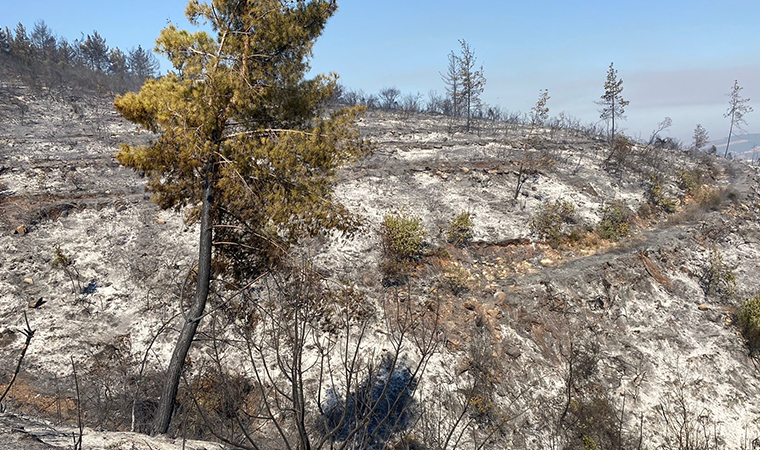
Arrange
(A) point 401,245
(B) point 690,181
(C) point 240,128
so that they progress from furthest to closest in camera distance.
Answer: (B) point 690,181, (A) point 401,245, (C) point 240,128

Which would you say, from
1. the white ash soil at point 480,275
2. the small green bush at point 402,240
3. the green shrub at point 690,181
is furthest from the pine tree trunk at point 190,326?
the green shrub at point 690,181

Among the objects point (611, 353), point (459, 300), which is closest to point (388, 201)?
point (459, 300)

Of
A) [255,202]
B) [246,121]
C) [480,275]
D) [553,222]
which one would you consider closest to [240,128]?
[246,121]

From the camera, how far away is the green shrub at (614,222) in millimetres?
13859

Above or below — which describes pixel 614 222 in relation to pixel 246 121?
below

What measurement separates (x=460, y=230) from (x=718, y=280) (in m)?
8.76

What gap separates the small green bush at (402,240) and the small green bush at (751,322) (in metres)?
9.27

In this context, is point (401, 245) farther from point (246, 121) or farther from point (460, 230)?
point (246, 121)

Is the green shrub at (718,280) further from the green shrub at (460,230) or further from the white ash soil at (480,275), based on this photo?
the green shrub at (460,230)

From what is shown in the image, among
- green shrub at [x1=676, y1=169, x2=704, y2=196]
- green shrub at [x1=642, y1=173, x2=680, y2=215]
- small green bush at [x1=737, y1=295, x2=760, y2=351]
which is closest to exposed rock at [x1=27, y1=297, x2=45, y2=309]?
small green bush at [x1=737, y1=295, x2=760, y2=351]

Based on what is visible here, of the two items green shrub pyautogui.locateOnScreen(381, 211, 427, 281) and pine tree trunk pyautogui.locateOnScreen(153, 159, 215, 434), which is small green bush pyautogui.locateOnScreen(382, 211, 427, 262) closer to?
green shrub pyautogui.locateOnScreen(381, 211, 427, 281)

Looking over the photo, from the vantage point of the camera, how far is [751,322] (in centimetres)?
998

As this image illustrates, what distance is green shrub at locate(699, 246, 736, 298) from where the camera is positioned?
11953 mm

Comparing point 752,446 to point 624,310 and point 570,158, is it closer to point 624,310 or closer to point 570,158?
point 624,310
